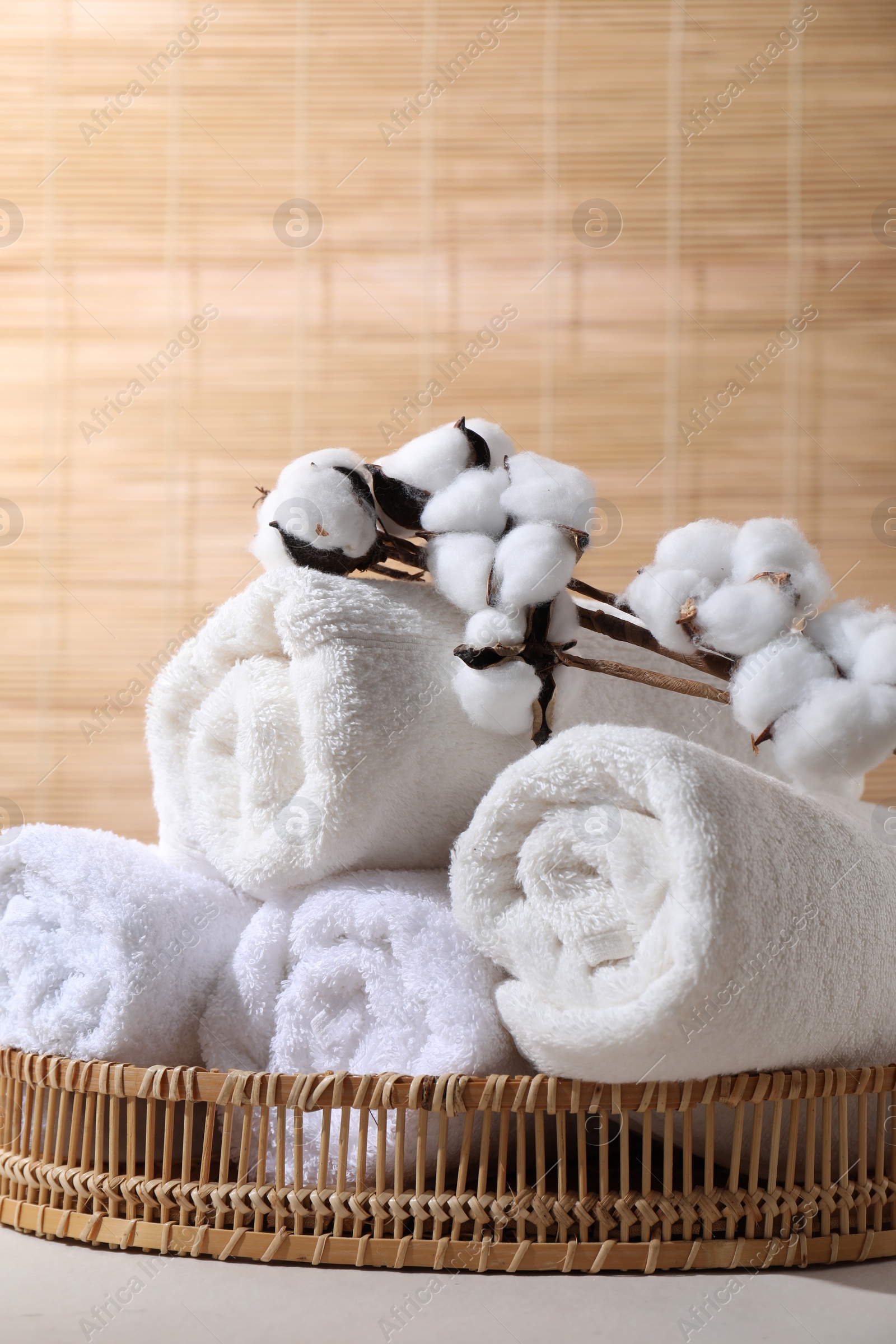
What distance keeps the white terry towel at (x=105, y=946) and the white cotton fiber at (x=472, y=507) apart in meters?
0.19

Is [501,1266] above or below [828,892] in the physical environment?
below

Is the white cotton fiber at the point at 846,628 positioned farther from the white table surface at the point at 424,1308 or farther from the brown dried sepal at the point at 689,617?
the white table surface at the point at 424,1308

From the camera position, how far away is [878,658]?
0.41m

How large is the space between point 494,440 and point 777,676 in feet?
0.61

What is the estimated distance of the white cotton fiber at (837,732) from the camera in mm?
404

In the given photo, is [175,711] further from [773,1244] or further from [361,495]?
[773,1244]

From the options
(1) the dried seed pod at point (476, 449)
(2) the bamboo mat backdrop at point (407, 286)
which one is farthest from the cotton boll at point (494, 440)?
(2) the bamboo mat backdrop at point (407, 286)

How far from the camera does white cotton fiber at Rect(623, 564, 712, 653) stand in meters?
0.45

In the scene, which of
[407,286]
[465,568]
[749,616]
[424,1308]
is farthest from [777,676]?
[407,286]

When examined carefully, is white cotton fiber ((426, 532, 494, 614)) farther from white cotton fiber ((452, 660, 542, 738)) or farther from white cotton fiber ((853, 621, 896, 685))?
white cotton fiber ((853, 621, 896, 685))

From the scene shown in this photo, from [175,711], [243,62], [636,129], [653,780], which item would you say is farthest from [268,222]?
[653,780]

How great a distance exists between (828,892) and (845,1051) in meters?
0.07

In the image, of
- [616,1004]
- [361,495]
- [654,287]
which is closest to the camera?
[616,1004]

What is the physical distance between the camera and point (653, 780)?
39 cm
